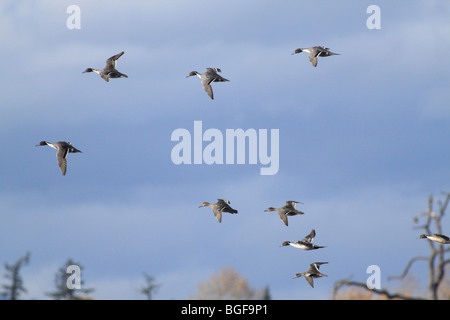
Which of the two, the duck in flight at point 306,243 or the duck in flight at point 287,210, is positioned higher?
the duck in flight at point 287,210

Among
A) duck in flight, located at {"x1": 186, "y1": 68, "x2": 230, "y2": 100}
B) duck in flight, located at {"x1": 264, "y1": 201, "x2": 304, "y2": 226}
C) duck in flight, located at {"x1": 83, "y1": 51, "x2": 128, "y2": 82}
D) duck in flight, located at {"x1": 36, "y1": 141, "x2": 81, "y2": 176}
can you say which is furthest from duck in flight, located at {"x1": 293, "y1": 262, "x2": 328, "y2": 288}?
duck in flight, located at {"x1": 83, "y1": 51, "x2": 128, "y2": 82}

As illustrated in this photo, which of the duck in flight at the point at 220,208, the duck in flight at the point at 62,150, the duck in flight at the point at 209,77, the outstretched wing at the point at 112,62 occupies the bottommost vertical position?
the duck in flight at the point at 220,208

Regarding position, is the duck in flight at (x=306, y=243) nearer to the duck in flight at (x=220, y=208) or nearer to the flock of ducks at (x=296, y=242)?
the flock of ducks at (x=296, y=242)

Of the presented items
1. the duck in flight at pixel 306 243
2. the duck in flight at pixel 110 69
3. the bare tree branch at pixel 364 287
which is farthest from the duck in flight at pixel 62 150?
the bare tree branch at pixel 364 287

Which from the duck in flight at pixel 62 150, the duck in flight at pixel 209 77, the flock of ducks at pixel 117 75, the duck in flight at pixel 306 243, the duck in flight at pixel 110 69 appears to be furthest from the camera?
the duck in flight at pixel 110 69

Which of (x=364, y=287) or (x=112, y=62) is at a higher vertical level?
(x=112, y=62)

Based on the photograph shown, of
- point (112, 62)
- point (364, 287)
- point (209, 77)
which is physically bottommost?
point (364, 287)

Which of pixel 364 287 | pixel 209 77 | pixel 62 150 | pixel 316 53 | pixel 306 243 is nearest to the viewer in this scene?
pixel 62 150

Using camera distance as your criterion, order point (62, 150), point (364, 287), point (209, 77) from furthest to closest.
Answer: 1. point (364, 287)
2. point (209, 77)
3. point (62, 150)

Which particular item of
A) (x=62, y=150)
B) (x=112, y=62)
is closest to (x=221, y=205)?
(x=62, y=150)

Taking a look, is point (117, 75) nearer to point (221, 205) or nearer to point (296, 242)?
point (221, 205)

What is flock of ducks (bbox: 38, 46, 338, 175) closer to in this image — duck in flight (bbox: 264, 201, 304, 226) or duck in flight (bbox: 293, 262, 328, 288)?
duck in flight (bbox: 264, 201, 304, 226)
